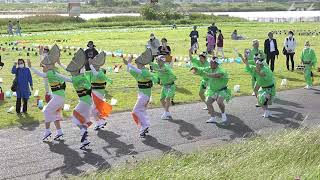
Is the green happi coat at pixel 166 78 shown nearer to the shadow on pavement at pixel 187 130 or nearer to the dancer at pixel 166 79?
the dancer at pixel 166 79

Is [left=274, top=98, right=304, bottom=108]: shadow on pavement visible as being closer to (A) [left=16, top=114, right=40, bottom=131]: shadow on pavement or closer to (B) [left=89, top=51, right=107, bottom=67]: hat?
(B) [left=89, top=51, right=107, bottom=67]: hat

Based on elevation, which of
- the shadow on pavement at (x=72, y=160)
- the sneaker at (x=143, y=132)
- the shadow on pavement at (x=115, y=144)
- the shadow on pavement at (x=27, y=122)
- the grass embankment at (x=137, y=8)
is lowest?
the shadow on pavement at (x=72, y=160)

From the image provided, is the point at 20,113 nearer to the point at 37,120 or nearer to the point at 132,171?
the point at 37,120

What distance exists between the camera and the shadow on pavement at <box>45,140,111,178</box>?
34.5 ft

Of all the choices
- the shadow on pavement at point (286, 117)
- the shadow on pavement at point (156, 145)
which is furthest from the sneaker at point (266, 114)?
the shadow on pavement at point (156, 145)

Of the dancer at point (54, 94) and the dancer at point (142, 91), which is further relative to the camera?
the dancer at point (142, 91)

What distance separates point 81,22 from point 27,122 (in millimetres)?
51742

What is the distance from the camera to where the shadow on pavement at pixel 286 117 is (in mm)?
14531

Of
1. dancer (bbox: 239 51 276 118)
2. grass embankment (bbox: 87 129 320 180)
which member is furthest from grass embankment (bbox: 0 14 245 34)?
grass embankment (bbox: 87 129 320 180)

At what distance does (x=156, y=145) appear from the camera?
40.9 ft

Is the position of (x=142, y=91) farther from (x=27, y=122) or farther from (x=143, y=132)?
(x=27, y=122)

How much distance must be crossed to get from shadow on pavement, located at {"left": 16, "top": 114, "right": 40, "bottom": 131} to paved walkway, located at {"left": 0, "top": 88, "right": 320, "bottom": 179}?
8 centimetres

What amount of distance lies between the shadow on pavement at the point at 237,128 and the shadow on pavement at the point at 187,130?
32.7 inches

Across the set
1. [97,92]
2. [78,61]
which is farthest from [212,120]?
[78,61]
